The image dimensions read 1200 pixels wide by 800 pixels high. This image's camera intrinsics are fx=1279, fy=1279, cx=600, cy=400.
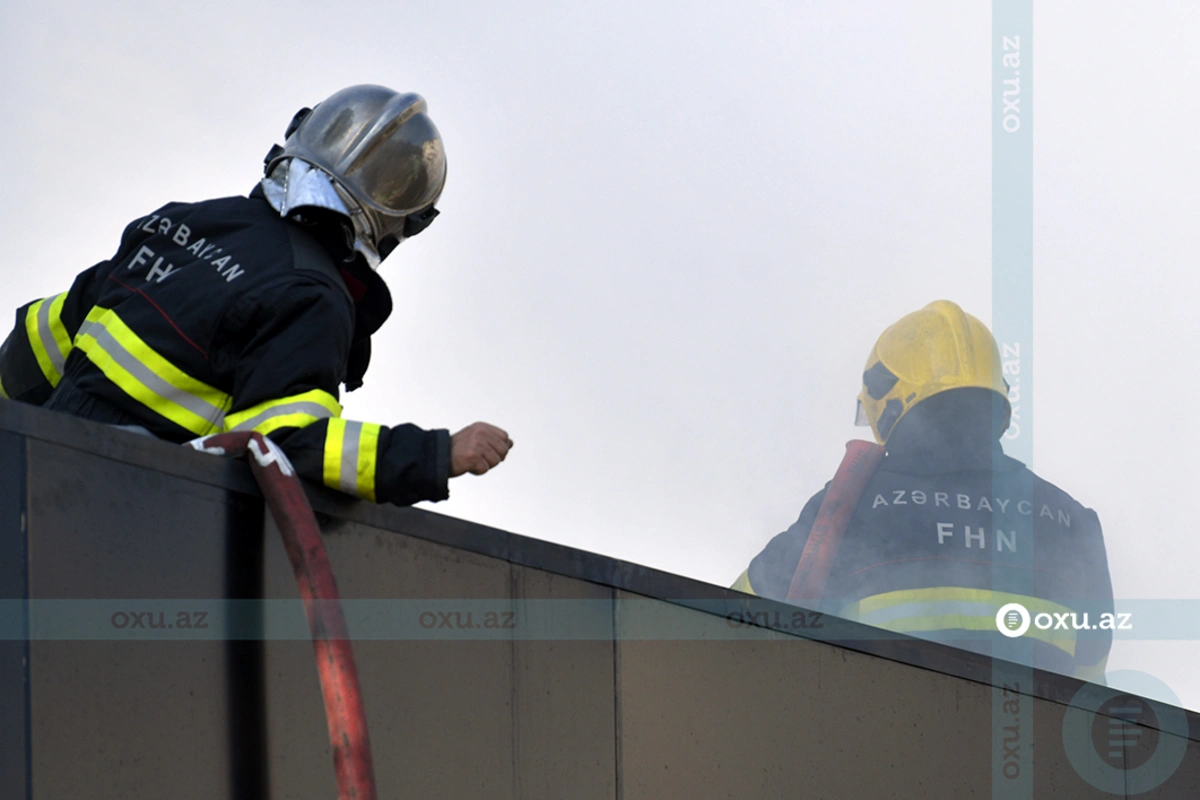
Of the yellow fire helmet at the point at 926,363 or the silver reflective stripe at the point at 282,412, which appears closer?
the silver reflective stripe at the point at 282,412

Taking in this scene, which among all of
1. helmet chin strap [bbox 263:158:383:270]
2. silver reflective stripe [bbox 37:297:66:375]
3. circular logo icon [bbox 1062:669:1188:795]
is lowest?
circular logo icon [bbox 1062:669:1188:795]

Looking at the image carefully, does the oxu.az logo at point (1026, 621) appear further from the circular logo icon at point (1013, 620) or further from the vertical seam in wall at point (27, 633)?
the vertical seam in wall at point (27, 633)

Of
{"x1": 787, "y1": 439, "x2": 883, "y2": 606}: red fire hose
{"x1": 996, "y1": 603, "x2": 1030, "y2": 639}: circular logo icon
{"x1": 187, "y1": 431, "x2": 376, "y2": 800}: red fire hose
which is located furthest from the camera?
{"x1": 787, "y1": 439, "x2": 883, "y2": 606}: red fire hose

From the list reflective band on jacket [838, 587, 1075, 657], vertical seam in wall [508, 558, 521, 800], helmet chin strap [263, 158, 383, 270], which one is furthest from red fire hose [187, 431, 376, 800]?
reflective band on jacket [838, 587, 1075, 657]

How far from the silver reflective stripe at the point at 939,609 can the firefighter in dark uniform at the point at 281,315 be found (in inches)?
96.1

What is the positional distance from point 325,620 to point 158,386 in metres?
0.63

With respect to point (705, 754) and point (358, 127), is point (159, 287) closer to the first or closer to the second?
point (358, 127)

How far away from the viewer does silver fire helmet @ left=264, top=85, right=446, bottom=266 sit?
7.80ft

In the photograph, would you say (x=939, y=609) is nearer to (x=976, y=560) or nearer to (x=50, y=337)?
(x=976, y=560)

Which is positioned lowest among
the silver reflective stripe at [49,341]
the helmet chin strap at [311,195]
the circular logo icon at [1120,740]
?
the circular logo icon at [1120,740]

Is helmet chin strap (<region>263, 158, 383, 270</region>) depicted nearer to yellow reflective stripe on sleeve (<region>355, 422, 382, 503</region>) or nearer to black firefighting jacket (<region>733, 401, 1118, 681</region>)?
yellow reflective stripe on sleeve (<region>355, 422, 382, 503</region>)

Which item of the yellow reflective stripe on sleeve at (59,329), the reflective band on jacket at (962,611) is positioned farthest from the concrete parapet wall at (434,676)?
the reflective band on jacket at (962,611)

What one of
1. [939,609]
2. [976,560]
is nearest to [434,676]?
[939,609]

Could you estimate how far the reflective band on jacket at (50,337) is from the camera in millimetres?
2535
